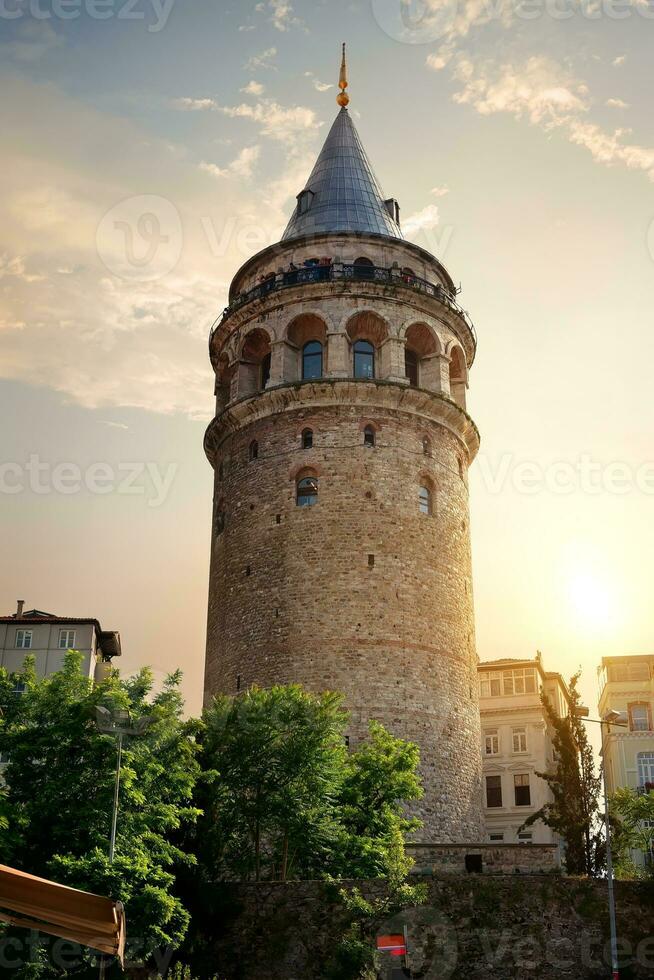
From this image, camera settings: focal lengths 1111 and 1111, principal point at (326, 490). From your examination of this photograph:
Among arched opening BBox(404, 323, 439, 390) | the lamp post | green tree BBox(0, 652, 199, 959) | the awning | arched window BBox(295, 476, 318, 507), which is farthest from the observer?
arched opening BBox(404, 323, 439, 390)

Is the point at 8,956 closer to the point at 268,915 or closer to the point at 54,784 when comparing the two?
the point at 54,784

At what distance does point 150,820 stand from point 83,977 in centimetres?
403

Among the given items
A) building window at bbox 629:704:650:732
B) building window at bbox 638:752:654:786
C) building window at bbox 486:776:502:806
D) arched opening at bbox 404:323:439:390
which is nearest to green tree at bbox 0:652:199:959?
arched opening at bbox 404:323:439:390

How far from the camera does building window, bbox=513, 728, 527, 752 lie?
58406mm

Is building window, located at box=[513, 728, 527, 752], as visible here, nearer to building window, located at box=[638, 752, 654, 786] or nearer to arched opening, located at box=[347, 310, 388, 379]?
building window, located at box=[638, 752, 654, 786]

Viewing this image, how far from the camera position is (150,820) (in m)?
28.2

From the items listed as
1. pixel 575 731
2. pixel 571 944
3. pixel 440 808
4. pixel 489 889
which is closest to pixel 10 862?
pixel 489 889

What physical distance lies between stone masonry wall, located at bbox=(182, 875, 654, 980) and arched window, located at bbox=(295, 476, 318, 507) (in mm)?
16403

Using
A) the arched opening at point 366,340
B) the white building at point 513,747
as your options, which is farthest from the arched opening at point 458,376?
the white building at point 513,747

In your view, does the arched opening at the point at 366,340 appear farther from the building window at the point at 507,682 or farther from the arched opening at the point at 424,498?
the building window at the point at 507,682

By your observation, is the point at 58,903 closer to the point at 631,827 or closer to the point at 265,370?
the point at 631,827


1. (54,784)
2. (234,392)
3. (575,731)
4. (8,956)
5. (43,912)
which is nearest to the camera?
(43,912)

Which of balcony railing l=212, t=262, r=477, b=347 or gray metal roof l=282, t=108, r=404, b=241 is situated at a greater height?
gray metal roof l=282, t=108, r=404, b=241

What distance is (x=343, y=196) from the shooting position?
50.7m
